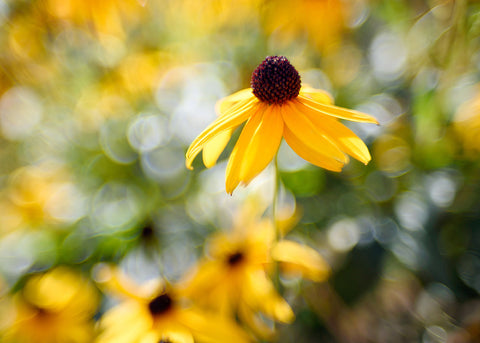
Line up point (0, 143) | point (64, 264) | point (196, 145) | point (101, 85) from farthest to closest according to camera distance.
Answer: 1. point (0, 143)
2. point (101, 85)
3. point (64, 264)
4. point (196, 145)

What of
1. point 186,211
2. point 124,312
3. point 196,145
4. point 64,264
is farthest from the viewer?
point 186,211

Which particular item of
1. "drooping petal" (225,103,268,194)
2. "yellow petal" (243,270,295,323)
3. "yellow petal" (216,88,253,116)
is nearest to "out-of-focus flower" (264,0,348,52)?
"yellow petal" (216,88,253,116)

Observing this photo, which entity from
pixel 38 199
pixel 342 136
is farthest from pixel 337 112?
pixel 38 199

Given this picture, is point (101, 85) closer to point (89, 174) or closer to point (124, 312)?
point (89, 174)

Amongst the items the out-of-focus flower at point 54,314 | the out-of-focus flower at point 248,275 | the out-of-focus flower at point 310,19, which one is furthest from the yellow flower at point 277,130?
the out-of-focus flower at point 310,19

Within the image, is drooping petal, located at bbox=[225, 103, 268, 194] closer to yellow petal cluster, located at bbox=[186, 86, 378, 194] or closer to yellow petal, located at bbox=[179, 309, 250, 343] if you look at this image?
yellow petal cluster, located at bbox=[186, 86, 378, 194]

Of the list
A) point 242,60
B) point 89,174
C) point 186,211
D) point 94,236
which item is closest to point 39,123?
point 89,174
